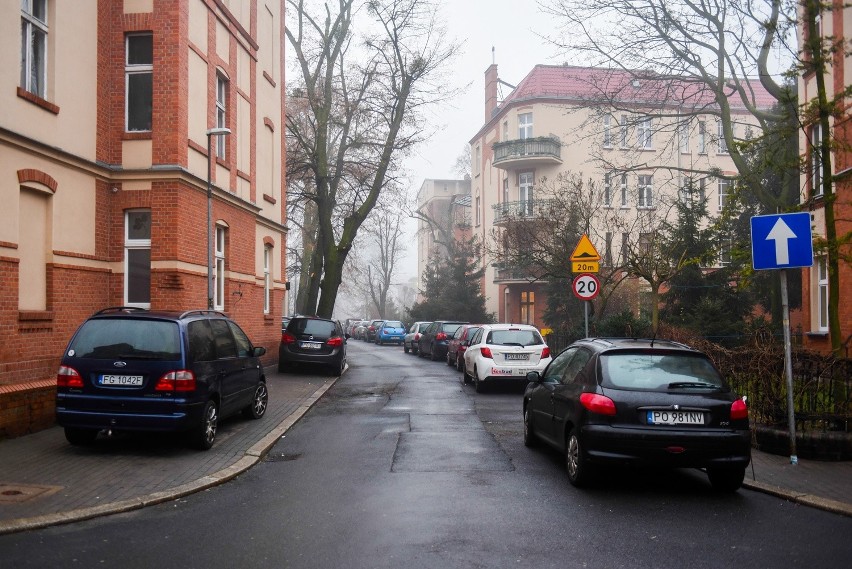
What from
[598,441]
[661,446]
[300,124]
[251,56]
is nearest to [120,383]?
[598,441]

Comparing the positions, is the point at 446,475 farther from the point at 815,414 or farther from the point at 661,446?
the point at 815,414

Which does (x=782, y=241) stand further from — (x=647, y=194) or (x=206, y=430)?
(x=647, y=194)

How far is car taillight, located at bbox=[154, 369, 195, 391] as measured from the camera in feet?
29.6

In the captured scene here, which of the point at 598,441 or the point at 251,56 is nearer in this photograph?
the point at 598,441

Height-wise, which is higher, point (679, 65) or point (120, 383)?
point (679, 65)

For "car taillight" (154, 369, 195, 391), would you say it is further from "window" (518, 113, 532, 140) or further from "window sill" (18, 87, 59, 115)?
"window" (518, 113, 532, 140)

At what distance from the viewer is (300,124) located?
110 ft

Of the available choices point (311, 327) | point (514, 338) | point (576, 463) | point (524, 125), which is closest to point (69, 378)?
point (576, 463)

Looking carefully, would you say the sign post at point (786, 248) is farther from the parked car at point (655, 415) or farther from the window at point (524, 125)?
the window at point (524, 125)

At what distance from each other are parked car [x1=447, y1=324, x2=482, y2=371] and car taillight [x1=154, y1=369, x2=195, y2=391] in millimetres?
13296

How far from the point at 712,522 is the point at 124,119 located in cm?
1274

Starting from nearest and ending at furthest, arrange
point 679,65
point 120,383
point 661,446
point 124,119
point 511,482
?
point 661,446 < point 511,482 < point 120,383 < point 124,119 < point 679,65

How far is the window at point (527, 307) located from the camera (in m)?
46.6

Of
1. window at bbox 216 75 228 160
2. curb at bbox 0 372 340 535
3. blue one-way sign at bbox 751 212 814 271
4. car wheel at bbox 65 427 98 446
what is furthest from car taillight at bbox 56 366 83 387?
window at bbox 216 75 228 160
